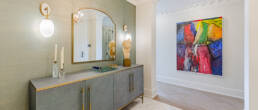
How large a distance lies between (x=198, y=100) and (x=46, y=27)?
3.29m

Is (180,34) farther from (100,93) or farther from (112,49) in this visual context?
(100,93)

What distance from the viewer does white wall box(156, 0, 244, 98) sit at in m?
2.78

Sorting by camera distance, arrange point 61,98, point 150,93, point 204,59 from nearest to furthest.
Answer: point 61,98
point 150,93
point 204,59

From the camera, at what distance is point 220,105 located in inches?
94.9

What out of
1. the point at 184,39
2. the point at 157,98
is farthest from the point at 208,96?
the point at 184,39

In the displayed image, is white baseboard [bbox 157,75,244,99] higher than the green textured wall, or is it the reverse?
the green textured wall

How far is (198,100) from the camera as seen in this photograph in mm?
2637

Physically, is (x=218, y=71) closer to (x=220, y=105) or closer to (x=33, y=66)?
(x=220, y=105)

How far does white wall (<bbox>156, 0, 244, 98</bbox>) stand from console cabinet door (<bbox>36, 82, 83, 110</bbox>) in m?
3.40

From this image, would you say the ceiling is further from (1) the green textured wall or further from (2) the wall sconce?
(2) the wall sconce

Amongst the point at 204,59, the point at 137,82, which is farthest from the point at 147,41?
the point at 204,59

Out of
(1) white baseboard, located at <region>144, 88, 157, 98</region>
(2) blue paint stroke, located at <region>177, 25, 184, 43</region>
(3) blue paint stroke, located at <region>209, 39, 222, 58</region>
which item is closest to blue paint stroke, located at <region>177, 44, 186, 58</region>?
(2) blue paint stroke, located at <region>177, 25, 184, 43</region>

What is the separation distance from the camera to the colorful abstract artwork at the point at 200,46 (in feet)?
9.86

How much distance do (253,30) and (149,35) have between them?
184 centimetres
